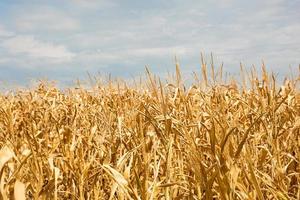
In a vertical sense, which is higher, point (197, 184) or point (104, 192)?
point (197, 184)

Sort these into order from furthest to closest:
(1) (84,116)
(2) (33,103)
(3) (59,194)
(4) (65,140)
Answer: (2) (33,103)
(1) (84,116)
(4) (65,140)
(3) (59,194)

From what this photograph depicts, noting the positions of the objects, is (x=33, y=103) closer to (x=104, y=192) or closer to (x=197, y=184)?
(x=104, y=192)

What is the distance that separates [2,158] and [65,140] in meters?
2.24

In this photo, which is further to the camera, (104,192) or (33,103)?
(33,103)

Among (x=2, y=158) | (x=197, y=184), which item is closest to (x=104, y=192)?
(x=197, y=184)

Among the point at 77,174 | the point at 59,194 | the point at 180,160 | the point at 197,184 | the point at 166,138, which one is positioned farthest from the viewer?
the point at 59,194

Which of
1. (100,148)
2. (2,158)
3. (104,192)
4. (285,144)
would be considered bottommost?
(104,192)

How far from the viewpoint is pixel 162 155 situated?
2.52m

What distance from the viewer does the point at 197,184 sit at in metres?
2.01

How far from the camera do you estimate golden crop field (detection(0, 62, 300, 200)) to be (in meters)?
1.84

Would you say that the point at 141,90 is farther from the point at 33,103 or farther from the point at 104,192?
the point at 104,192

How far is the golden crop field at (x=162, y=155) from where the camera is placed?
6.04 ft

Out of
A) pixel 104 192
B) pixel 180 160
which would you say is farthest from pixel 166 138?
pixel 104 192

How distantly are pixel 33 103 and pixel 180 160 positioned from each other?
4407 millimetres
